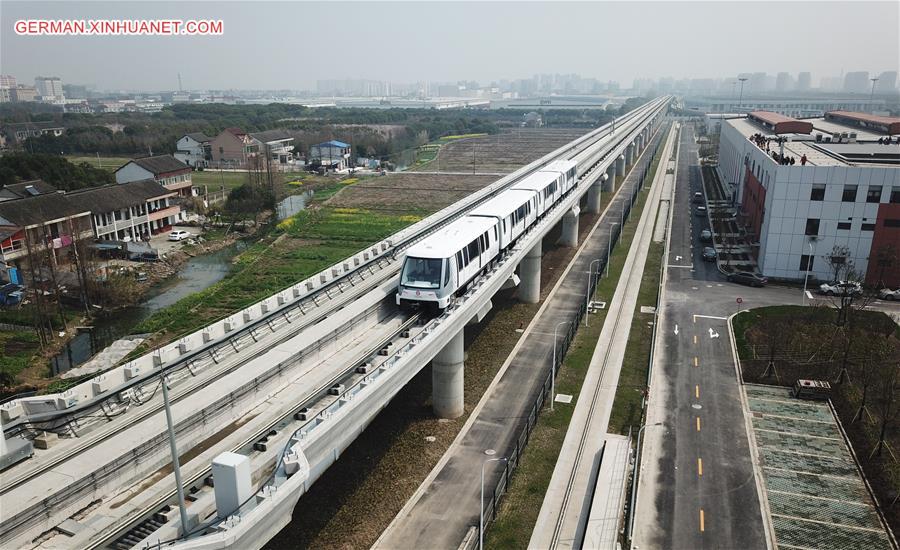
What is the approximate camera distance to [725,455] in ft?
82.8

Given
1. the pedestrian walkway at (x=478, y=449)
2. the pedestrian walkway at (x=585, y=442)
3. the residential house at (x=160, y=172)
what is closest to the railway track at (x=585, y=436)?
the pedestrian walkway at (x=585, y=442)

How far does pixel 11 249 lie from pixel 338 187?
54.3 m

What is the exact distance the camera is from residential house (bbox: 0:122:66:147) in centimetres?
12622

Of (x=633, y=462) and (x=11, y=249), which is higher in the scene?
(x=11, y=249)

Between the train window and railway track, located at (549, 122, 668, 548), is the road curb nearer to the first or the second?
railway track, located at (549, 122, 668, 548)

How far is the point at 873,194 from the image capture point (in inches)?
1779

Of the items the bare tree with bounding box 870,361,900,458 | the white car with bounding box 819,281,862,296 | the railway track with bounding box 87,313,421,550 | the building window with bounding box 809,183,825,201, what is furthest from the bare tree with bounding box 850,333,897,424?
the railway track with bounding box 87,313,421,550

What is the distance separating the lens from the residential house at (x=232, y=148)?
116 metres

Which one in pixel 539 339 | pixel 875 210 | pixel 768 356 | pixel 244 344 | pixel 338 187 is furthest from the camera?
pixel 338 187

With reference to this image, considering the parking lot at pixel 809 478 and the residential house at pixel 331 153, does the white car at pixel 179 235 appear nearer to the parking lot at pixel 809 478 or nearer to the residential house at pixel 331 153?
the parking lot at pixel 809 478

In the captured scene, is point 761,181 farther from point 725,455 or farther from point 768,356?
point 725,455

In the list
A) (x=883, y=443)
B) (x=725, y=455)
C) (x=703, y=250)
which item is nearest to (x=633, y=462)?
(x=725, y=455)

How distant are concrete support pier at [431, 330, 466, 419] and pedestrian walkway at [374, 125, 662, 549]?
44.7 inches

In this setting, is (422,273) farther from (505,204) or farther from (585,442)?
(505,204)
